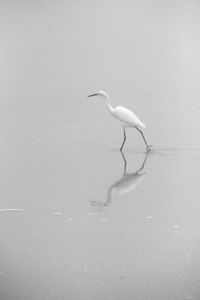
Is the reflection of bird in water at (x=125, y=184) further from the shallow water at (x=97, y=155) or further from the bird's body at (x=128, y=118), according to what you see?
the bird's body at (x=128, y=118)

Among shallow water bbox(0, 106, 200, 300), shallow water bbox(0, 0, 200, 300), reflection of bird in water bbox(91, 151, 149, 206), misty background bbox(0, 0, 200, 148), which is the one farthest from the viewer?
misty background bbox(0, 0, 200, 148)

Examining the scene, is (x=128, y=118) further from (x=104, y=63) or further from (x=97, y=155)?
(x=104, y=63)

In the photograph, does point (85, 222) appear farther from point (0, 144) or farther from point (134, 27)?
point (134, 27)

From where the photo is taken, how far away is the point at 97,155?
868cm

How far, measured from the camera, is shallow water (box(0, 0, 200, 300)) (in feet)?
16.8

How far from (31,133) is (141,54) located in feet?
17.3

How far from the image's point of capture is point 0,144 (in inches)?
366

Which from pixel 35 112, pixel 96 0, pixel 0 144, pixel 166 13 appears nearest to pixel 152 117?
pixel 35 112

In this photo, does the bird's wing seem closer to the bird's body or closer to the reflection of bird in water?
the bird's body

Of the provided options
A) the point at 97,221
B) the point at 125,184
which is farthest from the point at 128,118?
the point at 97,221

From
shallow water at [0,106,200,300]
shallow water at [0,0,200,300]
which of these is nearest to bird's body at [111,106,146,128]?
shallow water at [0,0,200,300]

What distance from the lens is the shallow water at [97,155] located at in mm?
5129

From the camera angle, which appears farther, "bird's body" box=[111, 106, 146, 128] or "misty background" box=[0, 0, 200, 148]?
"misty background" box=[0, 0, 200, 148]

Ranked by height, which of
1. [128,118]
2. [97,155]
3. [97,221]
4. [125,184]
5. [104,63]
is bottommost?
[97,221]
